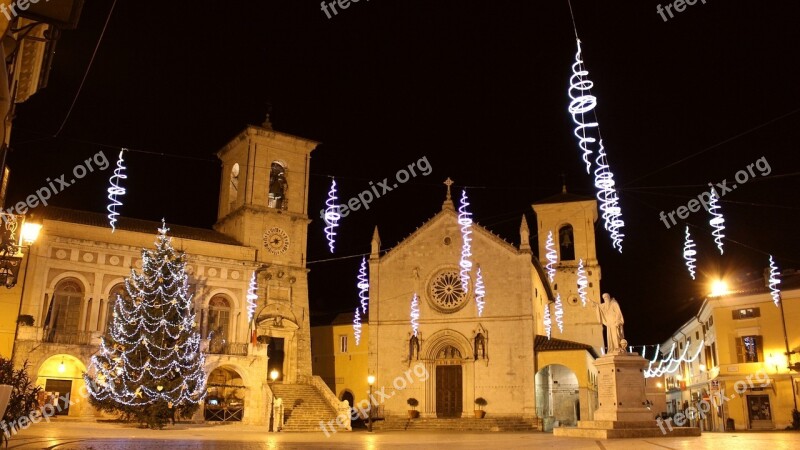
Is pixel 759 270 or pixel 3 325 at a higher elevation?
pixel 759 270

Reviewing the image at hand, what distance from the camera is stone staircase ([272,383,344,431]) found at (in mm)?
27422

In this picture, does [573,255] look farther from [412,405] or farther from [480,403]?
[412,405]

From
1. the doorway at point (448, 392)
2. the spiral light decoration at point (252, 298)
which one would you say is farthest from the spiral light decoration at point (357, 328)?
the spiral light decoration at point (252, 298)

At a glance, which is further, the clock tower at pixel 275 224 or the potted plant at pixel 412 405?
the potted plant at pixel 412 405

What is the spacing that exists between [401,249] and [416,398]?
772 centimetres

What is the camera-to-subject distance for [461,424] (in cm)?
3102

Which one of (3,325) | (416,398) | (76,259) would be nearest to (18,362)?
(3,325)

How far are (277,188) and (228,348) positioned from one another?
8702mm

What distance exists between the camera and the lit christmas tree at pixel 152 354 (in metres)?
24.0

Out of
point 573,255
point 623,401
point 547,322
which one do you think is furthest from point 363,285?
point 623,401

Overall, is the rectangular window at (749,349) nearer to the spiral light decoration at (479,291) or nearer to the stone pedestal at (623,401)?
the spiral light decoration at (479,291)

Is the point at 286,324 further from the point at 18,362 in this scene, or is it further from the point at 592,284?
the point at 592,284

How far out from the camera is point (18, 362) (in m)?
24.6

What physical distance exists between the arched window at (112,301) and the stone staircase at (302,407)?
7360mm
